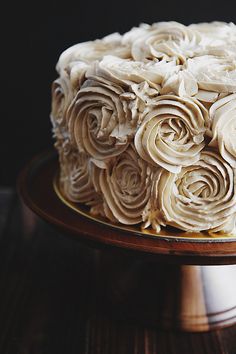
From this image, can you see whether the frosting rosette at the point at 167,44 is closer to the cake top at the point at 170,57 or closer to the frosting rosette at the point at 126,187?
the cake top at the point at 170,57

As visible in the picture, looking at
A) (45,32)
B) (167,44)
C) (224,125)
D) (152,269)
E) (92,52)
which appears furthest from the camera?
(45,32)

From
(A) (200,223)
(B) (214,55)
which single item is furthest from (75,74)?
(A) (200,223)

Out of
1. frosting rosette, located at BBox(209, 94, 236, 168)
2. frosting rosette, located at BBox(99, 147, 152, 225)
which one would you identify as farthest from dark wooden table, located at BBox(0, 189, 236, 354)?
frosting rosette, located at BBox(209, 94, 236, 168)

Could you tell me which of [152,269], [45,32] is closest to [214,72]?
[152,269]

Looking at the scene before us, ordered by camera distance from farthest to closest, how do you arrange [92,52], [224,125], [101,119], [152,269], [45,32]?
[45,32]
[152,269]
[92,52]
[101,119]
[224,125]

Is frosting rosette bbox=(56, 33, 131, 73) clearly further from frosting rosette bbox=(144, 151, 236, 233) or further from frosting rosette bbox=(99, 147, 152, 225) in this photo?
frosting rosette bbox=(144, 151, 236, 233)

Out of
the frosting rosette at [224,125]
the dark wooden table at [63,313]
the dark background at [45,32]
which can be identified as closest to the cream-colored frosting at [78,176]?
the dark wooden table at [63,313]

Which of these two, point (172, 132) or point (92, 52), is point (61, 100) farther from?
point (172, 132)

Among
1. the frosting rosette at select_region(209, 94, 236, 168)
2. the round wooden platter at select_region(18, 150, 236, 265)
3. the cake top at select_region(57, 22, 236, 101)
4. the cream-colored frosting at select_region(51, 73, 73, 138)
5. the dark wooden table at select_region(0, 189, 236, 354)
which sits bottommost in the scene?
the dark wooden table at select_region(0, 189, 236, 354)
